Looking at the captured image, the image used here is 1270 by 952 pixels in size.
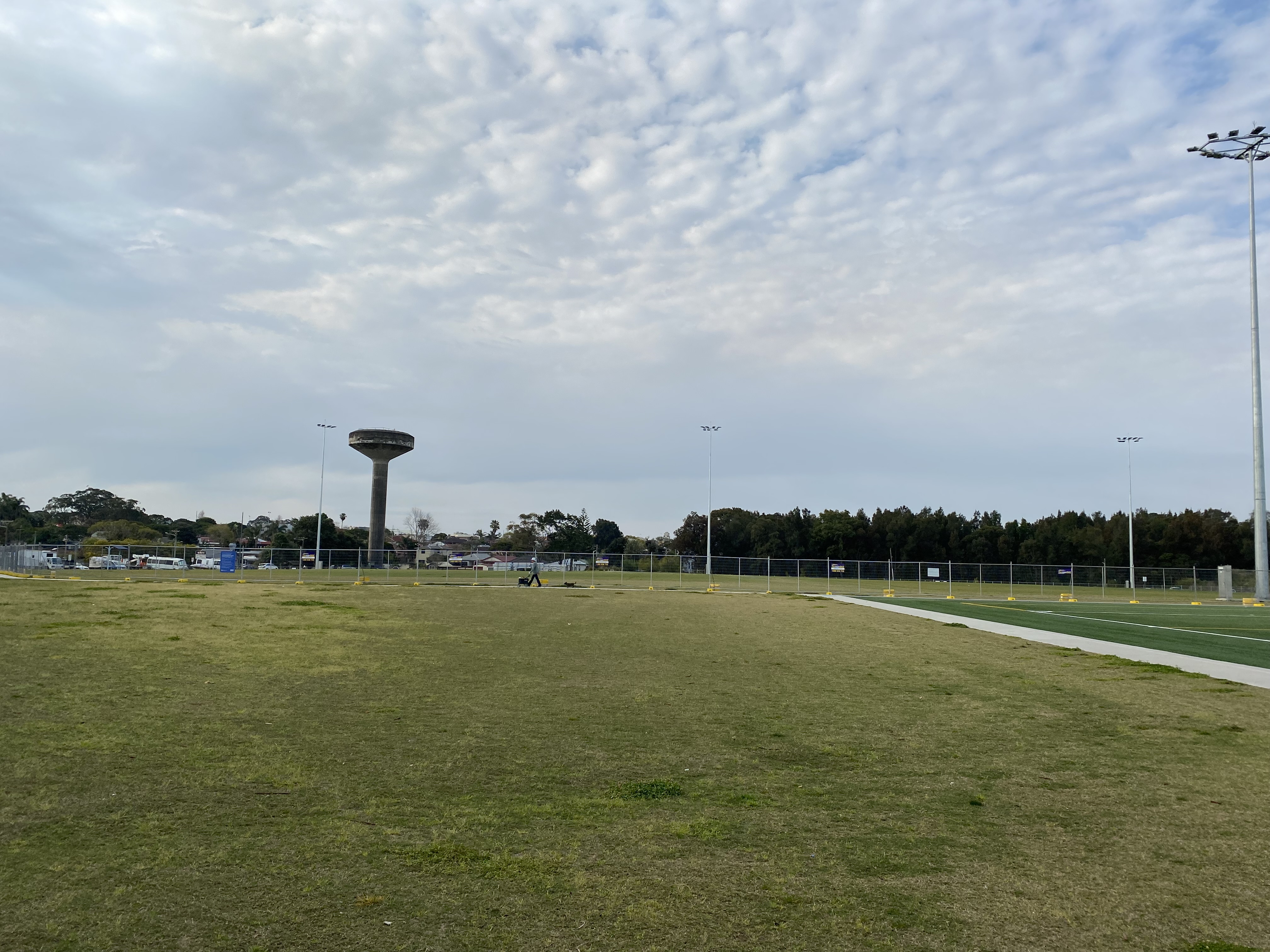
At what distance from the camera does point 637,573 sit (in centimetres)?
6103

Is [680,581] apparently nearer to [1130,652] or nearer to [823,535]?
[1130,652]

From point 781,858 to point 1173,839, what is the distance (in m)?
2.54

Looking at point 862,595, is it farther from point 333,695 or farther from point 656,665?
point 333,695

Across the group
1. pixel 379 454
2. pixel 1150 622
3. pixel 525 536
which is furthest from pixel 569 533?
pixel 1150 622

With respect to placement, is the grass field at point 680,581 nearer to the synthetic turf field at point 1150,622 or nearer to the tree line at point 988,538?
the synthetic turf field at point 1150,622

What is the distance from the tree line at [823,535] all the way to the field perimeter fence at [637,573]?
1431 centimetres

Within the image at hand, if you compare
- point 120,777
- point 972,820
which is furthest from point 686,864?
point 120,777

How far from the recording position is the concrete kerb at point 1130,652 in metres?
13.4

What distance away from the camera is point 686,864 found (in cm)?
464

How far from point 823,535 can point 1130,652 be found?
320ft

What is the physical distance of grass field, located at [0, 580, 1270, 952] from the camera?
3.87 m

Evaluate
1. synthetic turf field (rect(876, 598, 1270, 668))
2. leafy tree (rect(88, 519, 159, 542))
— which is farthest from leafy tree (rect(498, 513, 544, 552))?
synthetic turf field (rect(876, 598, 1270, 668))

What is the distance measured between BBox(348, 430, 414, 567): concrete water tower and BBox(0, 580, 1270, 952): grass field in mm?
75163

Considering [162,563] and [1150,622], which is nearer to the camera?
[1150,622]
